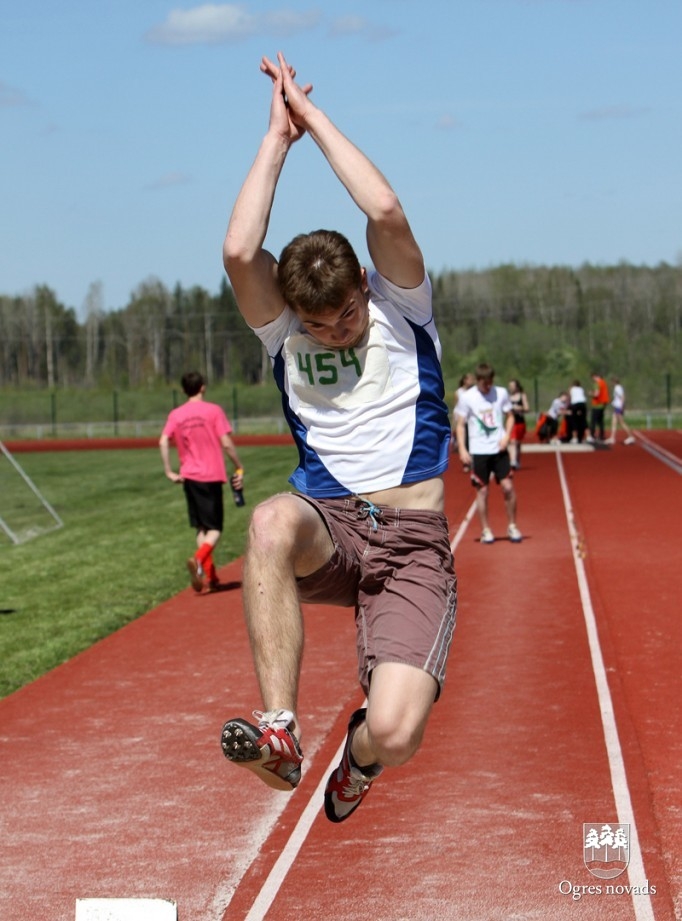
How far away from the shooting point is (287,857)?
19.8ft

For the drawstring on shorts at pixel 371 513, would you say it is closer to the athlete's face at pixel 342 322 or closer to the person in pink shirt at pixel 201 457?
the athlete's face at pixel 342 322

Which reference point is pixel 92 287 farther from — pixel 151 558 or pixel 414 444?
pixel 414 444

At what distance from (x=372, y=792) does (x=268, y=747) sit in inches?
128

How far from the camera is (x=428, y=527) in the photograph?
15.3ft

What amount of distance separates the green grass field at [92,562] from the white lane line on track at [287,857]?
3.64 metres

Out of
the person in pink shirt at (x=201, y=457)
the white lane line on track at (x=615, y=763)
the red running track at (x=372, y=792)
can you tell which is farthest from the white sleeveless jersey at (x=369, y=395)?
the person in pink shirt at (x=201, y=457)

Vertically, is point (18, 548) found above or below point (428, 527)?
below

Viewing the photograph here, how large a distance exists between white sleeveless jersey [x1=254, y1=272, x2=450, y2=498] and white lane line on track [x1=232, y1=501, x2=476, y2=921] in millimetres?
1498

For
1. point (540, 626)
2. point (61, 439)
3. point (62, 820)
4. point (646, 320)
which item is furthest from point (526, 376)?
point (62, 820)

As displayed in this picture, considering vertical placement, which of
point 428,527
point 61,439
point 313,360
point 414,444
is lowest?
point 61,439

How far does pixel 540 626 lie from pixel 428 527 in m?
6.89

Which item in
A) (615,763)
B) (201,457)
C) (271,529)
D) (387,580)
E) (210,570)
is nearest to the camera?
(271,529)

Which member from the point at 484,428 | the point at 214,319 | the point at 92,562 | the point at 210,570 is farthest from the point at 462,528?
the point at 214,319

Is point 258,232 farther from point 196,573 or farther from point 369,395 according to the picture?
point 196,573
